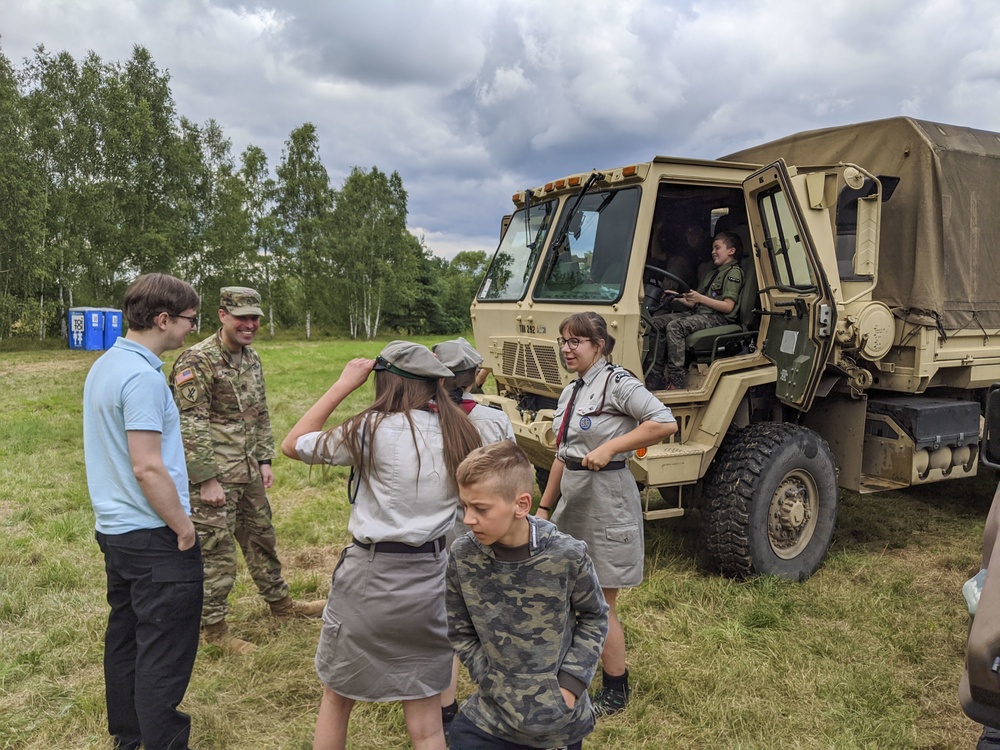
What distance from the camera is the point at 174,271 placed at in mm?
26891

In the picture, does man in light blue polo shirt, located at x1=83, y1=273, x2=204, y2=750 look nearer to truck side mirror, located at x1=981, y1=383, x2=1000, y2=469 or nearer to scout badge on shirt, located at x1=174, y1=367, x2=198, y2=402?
scout badge on shirt, located at x1=174, y1=367, x2=198, y2=402

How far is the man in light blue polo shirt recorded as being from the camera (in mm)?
2492

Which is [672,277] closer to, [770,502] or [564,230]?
[564,230]

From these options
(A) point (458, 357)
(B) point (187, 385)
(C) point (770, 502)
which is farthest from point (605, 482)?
(B) point (187, 385)

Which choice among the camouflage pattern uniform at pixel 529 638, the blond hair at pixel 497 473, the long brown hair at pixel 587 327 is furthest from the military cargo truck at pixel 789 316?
the blond hair at pixel 497 473

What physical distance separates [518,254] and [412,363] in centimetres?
329

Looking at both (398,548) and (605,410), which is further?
(605,410)

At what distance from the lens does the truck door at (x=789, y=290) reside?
4.50 meters

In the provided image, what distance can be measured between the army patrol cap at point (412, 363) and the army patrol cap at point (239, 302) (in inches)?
66.2

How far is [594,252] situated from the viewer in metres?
4.80

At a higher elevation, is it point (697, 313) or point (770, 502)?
point (697, 313)

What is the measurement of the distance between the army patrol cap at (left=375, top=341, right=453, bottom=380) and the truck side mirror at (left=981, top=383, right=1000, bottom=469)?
1.50 meters

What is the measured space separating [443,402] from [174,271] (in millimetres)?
27359

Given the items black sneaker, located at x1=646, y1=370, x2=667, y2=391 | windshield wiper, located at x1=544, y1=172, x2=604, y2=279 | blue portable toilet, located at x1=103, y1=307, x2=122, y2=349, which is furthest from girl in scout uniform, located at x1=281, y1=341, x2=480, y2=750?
blue portable toilet, located at x1=103, y1=307, x2=122, y2=349
